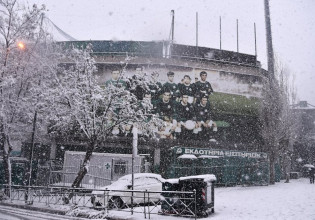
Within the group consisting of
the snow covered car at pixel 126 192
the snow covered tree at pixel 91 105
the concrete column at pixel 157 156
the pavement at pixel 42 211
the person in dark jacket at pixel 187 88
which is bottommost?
the pavement at pixel 42 211

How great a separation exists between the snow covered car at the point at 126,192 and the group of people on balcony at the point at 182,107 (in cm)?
1418

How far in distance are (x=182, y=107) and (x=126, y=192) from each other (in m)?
17.3

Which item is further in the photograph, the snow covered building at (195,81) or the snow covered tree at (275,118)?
the snow covered building at (195,81)

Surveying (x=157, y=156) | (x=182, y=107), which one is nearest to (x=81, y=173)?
(x=157, y=156)

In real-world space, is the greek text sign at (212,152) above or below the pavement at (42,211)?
above

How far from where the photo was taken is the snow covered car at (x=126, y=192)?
1230 centimetres

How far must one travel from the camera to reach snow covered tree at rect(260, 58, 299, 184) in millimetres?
25469

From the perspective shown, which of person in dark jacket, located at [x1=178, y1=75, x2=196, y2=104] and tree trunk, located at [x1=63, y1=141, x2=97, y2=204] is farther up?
person in dark jacket, located at [x1=178, y1=75, x2=196, y2=104]

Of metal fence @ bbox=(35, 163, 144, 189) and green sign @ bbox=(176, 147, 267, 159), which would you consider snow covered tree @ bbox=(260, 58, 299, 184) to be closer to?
green sign @ bbox=(176, 147, 267, 159)

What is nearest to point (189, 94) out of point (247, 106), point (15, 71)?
point (247, 106)

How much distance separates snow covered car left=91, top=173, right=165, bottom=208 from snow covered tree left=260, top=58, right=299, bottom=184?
49.6 feet

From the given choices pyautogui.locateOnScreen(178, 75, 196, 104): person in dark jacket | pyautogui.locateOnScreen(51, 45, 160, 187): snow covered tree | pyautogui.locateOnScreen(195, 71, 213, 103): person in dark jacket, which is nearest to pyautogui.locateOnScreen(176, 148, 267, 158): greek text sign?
pyautogui.locateOnScreen(178, 75, 196, 104): person in dark jacket

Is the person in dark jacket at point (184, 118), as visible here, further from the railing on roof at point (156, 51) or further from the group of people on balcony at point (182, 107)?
the railing on roof at point (156, 51)

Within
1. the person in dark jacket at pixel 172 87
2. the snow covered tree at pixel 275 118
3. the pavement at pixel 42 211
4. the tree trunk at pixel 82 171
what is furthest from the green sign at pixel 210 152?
the pavement at pixel 42 211
